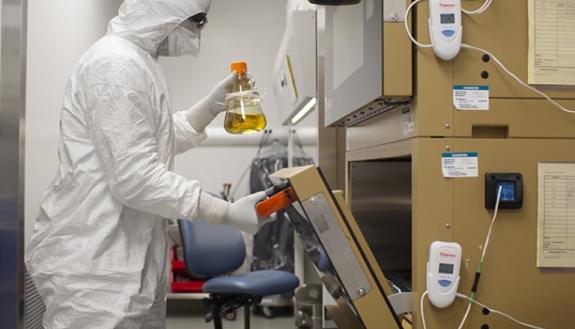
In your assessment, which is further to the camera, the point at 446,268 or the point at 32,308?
the point at 32,308

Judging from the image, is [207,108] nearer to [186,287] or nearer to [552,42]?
[552,42]

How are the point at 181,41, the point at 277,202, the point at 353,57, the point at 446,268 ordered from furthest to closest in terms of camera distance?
the point at 181,41
the point at 353,57
the point at 277,202
the point at 446,268

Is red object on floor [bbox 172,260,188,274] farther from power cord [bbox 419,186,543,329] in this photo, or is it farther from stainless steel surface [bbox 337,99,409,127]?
power cord [bbox 419,186,543,329]

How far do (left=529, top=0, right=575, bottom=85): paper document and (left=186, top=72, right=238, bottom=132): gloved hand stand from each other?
107 centimetres

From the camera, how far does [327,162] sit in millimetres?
2363

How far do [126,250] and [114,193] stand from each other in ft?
0.48

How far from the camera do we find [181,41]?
1.56 meters

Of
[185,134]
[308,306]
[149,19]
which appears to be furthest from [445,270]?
[308,306]

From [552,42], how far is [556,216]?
1.07 ft

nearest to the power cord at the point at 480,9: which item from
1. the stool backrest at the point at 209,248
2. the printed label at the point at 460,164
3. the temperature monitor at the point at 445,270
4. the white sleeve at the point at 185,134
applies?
the printed label at the point at 460,164

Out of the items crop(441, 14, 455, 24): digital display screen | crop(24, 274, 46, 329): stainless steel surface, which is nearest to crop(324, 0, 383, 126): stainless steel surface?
crop(441, 14, 455, 24): digital display screen

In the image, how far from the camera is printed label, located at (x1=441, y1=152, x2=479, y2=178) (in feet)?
3.09

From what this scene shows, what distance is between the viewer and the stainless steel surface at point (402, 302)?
39.1 inches

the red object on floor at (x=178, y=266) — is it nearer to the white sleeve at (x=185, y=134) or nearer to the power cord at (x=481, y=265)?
the white sleeve at (x=185, y=134)
